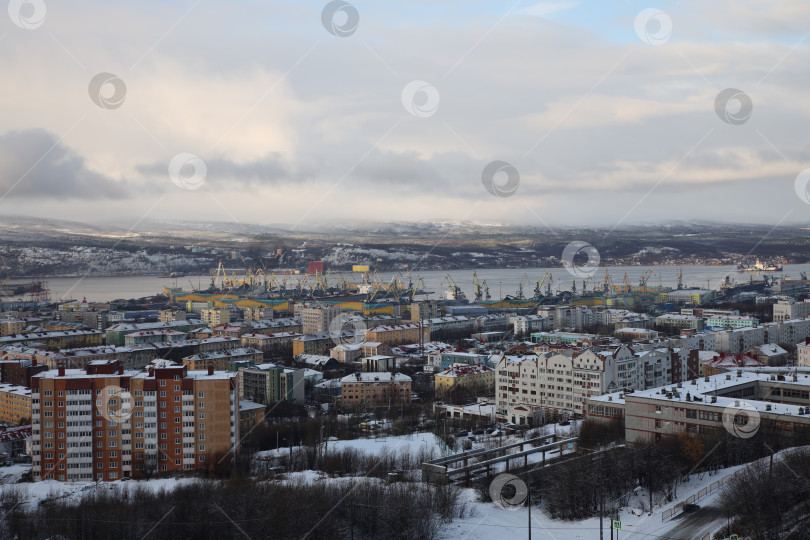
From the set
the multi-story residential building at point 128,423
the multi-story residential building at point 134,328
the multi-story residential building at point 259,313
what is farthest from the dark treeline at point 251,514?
the multi-story residential building at point 259,313

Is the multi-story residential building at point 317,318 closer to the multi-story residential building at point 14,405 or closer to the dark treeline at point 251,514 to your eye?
the multi-story residential building at point 14,405

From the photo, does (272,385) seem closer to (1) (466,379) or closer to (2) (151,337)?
(1) (466,379)

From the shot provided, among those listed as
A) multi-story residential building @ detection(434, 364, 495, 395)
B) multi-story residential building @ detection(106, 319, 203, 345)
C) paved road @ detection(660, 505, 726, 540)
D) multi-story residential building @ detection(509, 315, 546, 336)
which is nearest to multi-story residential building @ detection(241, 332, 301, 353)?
multi-story residential building @ detection(106, 319, 203, 345)

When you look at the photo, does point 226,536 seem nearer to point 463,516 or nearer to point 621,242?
point 463,516
